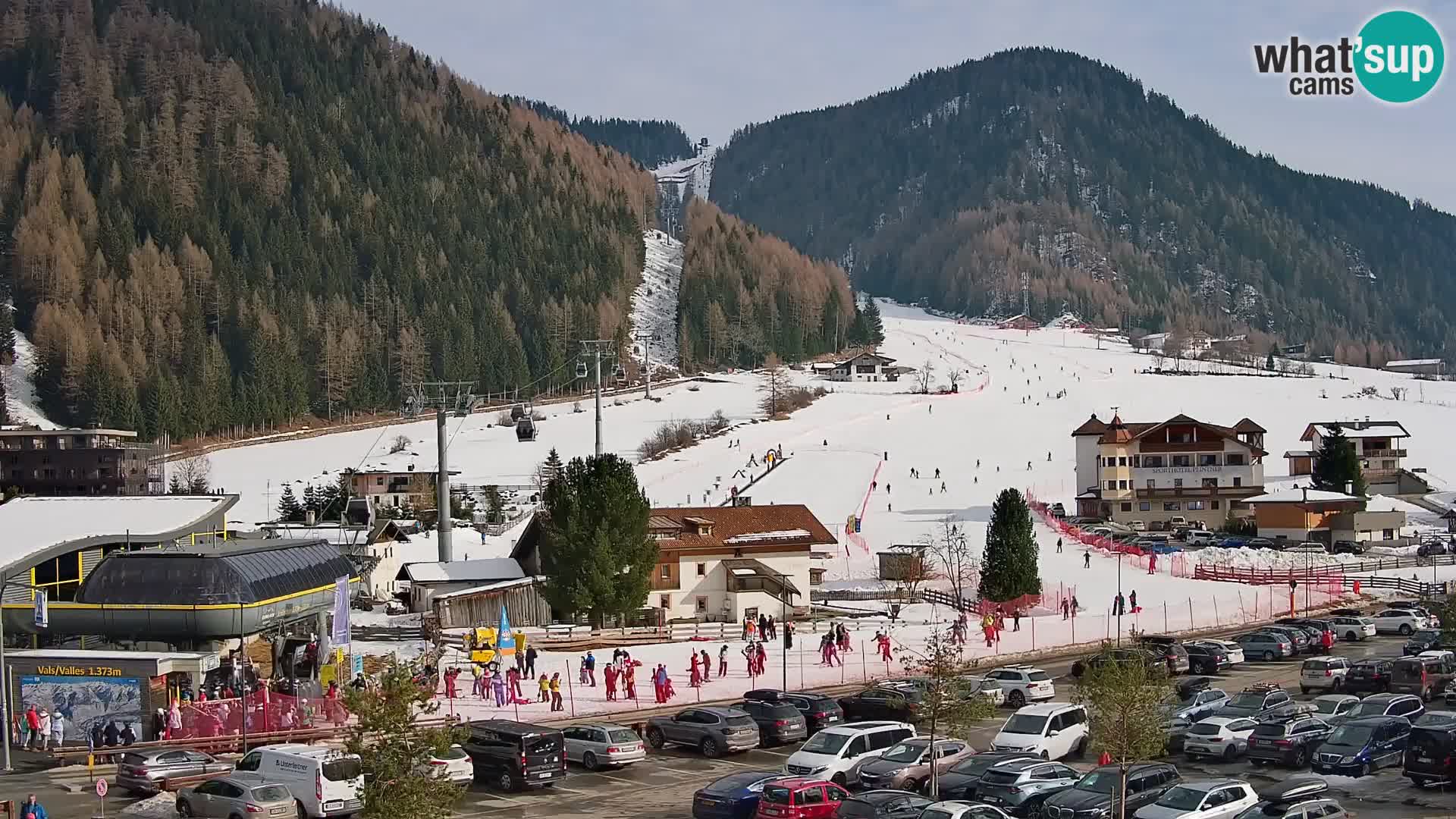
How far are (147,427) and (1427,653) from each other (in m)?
112

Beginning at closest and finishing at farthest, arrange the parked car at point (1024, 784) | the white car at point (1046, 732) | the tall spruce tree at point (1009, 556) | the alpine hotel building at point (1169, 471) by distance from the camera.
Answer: the parked car at point (1024, 784)
the white car at point (1046, 732)
the tall spruce tree at point (1009, 556)
the alpine hotel building at point (1169, 471)

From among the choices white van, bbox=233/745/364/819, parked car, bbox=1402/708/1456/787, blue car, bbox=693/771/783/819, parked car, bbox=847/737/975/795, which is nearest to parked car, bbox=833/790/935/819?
blue car, bbox=693/771/783/819

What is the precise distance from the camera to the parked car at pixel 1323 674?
3559 cm

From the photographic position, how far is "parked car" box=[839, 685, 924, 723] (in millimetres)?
31391

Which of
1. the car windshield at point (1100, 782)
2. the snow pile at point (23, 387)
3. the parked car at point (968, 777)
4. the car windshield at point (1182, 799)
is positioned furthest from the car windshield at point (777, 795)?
the snow pile at point (23, 387)

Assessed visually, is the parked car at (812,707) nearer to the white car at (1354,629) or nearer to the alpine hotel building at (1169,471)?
the white car at (1354,629)

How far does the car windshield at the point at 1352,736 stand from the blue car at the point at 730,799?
33.4ft

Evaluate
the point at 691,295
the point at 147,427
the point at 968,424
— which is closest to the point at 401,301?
the point at 691,295

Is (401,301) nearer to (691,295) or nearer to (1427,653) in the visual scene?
(691,295)

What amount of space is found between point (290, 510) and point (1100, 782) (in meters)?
68.3

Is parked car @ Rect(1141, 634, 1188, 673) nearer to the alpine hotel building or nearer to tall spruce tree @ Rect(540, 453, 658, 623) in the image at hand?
tall spruce tree @ Rect(540, 453, 658, 623)

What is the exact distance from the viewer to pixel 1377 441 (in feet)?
298

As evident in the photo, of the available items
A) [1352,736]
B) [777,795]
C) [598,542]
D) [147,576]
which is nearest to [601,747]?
[777,795]

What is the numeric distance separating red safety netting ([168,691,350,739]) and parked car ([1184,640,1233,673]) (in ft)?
67.5
